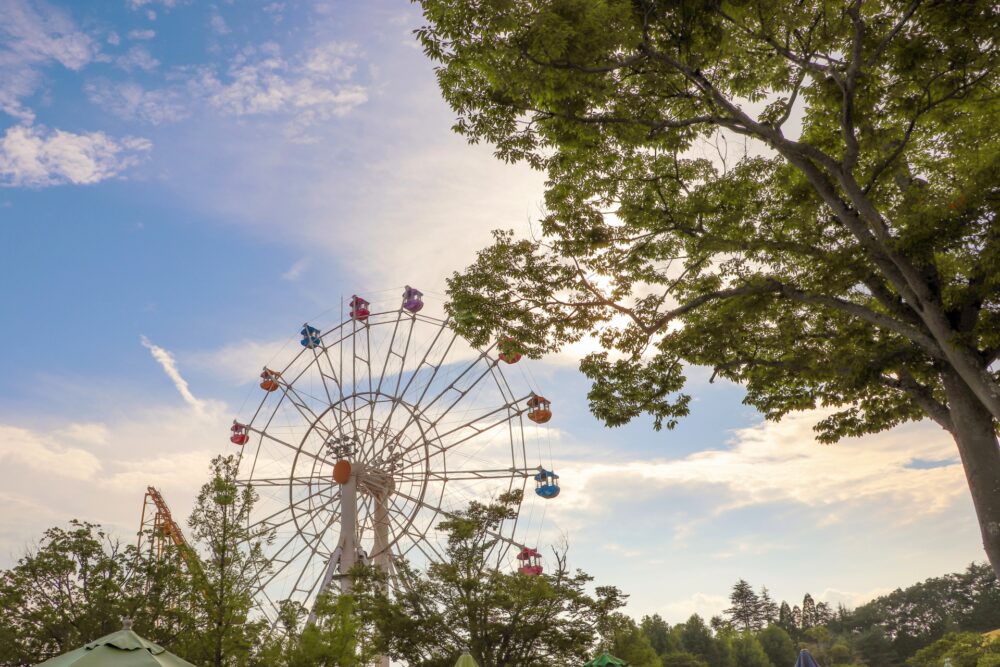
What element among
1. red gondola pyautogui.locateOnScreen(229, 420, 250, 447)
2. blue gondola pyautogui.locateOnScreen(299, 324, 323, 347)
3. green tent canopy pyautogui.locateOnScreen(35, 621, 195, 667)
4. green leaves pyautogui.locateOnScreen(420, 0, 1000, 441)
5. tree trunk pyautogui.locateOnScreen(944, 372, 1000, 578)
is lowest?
green tent canopy pyautogui.locateOnScreen(35, 621, 195, 667)

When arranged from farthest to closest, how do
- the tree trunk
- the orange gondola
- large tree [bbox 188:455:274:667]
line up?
the orange gondola
large tree [bbox 188:455:274:667]
the tree trunk

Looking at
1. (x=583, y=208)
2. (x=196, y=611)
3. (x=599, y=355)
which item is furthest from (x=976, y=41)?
(x=196, y=611)

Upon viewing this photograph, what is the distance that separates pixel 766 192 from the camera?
11.4m

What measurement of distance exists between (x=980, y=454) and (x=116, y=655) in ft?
34.6

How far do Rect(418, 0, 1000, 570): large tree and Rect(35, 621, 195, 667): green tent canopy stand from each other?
5.89 metres

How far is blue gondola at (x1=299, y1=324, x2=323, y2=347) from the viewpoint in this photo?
27906 mm

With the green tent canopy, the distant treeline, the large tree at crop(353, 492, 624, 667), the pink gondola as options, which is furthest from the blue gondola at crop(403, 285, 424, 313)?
the distant treeline

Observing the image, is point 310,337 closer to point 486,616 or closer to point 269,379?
point 269,379

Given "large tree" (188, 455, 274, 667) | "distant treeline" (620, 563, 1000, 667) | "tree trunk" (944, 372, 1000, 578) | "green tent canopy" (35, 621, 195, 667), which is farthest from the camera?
"distant treeline" (620, 563, 1000, 667)

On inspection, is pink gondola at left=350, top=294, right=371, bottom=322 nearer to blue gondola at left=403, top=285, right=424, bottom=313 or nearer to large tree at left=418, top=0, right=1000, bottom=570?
blue gondola at left=403, top=285, right=424, bottom=313

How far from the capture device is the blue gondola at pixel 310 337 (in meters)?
27.9

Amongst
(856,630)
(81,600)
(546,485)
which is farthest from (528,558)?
(856,630)

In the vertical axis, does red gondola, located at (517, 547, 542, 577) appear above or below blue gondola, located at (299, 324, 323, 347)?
A: below

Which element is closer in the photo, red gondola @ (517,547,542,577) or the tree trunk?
the tree trunk
